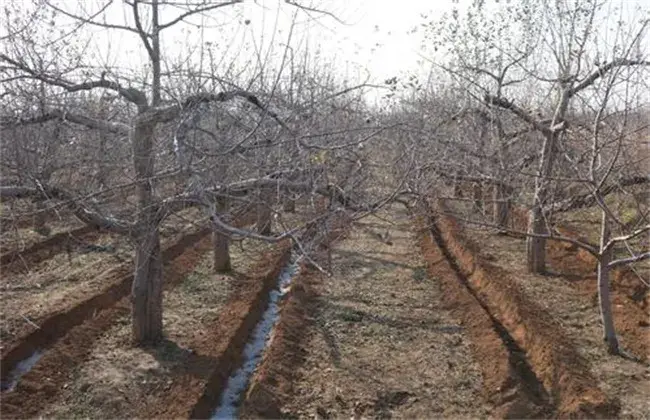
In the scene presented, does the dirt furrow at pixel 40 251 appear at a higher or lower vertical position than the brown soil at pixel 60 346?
higher

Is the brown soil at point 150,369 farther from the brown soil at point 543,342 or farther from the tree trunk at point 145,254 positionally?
the brown soil at point 543,342

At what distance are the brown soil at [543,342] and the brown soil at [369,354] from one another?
1.93 ft

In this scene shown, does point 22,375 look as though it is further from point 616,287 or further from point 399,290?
point 616,287

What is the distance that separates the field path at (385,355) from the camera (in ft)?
17.9

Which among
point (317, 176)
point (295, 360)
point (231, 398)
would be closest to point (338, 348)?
point (295, 360)

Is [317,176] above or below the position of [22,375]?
above

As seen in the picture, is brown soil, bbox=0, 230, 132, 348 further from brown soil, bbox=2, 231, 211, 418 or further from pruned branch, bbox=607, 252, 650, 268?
pruned branch, bbox=607, 252, 650, 268

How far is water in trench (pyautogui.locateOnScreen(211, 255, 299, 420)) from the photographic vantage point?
559 centimetres

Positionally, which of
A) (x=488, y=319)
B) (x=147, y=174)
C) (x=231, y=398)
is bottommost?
(x=231, y=398)

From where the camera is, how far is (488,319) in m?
7.16

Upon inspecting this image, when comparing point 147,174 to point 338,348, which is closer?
point 147,174

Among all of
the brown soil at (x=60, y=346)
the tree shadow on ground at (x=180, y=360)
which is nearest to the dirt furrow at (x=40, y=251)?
the brown soil at (x=60, y=346)

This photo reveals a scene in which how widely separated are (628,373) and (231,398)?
358 cm

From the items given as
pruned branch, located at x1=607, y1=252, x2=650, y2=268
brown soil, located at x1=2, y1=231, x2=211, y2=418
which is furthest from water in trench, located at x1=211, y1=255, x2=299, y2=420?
pruned branch, located at x1=607, y1=252, x2=650, y2=268
